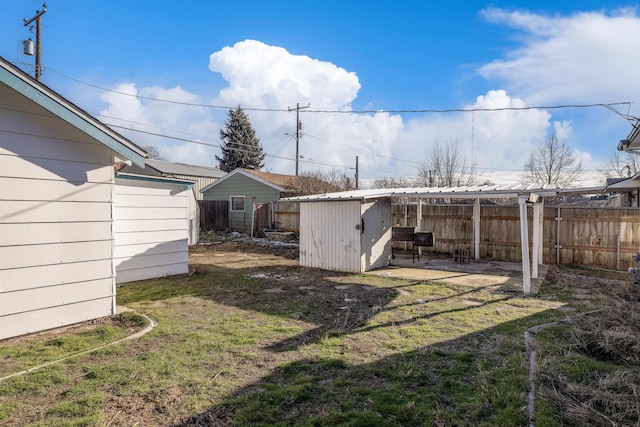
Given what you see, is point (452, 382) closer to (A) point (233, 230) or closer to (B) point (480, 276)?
(B) point (480, 276)

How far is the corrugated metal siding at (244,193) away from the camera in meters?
18.7

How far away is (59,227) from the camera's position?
4.55 metres

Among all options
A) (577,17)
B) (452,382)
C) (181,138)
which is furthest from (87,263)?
(181,138)

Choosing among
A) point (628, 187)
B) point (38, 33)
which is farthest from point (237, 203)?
point (628, 187)

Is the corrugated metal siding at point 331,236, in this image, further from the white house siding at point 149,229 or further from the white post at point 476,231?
the white post at point 476,231

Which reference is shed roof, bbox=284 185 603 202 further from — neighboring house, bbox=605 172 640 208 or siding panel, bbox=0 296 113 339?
siding panel, bbox=0 296 113 339

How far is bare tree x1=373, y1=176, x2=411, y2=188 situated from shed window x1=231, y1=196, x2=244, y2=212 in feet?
41.4

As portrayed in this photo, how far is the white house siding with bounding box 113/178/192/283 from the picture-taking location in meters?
7.45

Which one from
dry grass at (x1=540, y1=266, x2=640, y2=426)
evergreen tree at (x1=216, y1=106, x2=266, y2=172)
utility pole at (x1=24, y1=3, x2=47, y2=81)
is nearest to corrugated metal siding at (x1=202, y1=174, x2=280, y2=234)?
utility pole at (x1=24, y1=3, x2=47, y2=81)

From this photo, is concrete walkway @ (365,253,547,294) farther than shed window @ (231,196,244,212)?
No

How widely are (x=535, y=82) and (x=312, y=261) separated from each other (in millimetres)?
9066

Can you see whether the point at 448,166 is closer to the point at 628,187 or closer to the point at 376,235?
the point at 628,187

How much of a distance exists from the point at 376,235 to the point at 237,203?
40.1 feet

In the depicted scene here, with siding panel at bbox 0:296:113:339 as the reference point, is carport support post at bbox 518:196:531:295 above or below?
above
